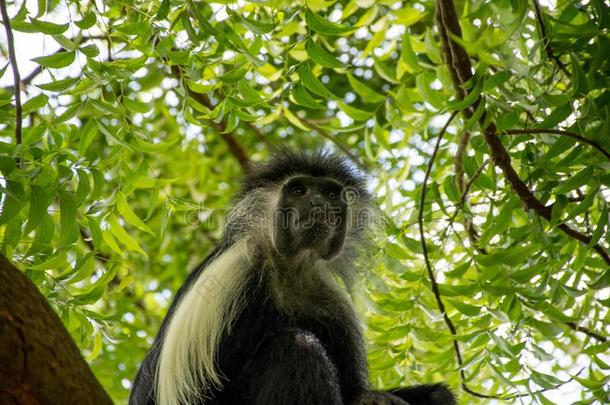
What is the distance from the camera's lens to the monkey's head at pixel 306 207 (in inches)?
154

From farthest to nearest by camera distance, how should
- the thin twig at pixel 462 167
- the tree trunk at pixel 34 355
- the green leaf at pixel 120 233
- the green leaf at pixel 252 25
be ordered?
the thin twig at pixel 462 167, the green leaf at pixel 120 233, the green leaf at pixel 252 25, the tree trunk at pixel 34 355

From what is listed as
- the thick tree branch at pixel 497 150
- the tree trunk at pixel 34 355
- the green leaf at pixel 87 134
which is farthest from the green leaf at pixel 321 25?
the tree trunk at pixel 34 355

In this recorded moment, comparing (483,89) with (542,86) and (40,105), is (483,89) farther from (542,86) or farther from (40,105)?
(40,105)

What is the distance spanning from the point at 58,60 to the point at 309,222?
5.39 feet

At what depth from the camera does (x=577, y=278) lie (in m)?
3.20

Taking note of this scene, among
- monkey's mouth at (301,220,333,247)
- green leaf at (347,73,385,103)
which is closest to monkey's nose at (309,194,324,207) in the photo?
monkey's mouth at (301,220,333,247)

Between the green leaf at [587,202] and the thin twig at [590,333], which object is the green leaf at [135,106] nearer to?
the green leaf at [587,202]

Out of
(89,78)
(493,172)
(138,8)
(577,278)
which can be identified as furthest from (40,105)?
(577,278)

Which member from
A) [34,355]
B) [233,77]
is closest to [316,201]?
[233,77]

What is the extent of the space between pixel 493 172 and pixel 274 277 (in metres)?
1.27

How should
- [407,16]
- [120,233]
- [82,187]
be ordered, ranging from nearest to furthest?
[82,187] < [120,233] < [407,16]

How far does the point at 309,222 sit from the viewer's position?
3.89 m

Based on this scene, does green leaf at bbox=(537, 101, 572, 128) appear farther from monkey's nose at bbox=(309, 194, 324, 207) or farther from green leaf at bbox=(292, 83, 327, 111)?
monkey's nose at bbox=(309, 194, 324, 207)

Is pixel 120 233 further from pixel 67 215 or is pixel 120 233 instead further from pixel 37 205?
pixel 37 205
